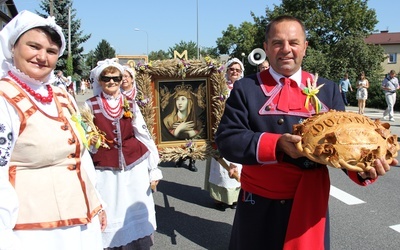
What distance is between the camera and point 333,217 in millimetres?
4715

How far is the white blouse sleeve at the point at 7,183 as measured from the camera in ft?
5.22

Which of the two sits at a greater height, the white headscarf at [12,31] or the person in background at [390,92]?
the white headscarf at [12,31]

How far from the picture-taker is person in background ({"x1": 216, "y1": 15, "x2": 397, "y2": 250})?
1.84 metres

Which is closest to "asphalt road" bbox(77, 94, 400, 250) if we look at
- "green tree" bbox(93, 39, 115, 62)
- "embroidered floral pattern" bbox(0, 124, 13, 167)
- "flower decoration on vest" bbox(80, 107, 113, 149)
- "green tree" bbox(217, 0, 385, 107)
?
"flower decoration on vest" bbox(80, 107, 113, 149)

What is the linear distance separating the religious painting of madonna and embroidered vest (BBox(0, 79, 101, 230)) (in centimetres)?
208

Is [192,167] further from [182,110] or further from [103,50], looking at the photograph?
[103,50]

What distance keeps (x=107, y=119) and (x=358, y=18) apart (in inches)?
1499

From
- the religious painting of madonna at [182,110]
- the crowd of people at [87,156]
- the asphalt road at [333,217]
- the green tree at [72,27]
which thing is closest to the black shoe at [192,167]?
the asphalt road at [333,217]

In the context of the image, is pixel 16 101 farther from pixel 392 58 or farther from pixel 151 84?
pixel 392 58

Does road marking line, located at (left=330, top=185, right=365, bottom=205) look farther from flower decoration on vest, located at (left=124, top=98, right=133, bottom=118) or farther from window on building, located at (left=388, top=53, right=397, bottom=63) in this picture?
window on building, located at (left=388, top=53, right=397, bottom=63)

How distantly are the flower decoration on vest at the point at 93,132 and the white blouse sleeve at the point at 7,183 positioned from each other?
1.25 meters

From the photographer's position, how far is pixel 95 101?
3428mm

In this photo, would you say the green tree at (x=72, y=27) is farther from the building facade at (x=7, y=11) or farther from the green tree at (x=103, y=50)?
the green tree at (x=103, y=50)

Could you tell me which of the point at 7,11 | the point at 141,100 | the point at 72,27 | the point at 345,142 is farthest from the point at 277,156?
the point at 7,11
